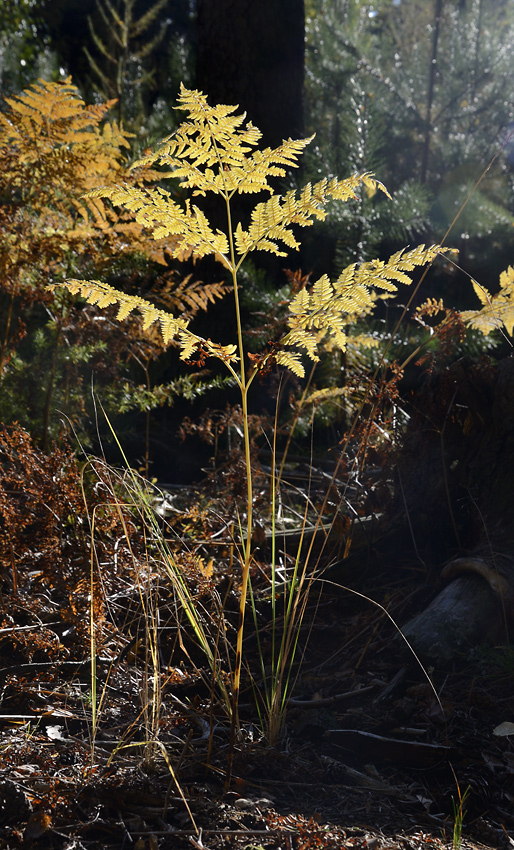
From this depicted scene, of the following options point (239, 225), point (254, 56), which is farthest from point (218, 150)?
point (254, 56)

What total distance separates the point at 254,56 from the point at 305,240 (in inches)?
52.0

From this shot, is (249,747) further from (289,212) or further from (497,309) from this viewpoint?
(497,309)

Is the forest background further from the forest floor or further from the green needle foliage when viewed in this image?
the forest floor

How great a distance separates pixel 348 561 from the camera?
9.00 ft

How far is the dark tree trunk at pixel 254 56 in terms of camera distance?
14.5 ft

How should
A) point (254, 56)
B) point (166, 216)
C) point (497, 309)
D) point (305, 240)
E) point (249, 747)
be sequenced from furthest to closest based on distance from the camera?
point (305, 240)
point (254, 56)
point (497, 309)
point (249, 747)
point (166, 216)

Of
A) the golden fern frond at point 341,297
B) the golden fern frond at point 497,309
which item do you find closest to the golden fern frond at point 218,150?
the golden fern frond at point 341,297

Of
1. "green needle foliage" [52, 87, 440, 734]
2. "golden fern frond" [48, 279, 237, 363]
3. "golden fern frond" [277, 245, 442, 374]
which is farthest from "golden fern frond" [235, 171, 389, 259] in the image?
"golden fern frond" [48, 279, 237, 363]

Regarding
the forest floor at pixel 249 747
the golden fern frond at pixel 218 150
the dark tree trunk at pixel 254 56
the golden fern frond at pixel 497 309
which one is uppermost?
the dark tree trunk at pixel 254 56

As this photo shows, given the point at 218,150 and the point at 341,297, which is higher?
the point at 218,150

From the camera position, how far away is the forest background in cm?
315

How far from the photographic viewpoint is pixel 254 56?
4422mm

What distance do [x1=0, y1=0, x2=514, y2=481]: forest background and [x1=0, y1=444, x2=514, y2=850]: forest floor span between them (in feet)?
2.78

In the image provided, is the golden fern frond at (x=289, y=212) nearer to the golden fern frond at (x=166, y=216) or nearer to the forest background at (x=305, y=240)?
the golden fern frond at (x=166, y=216)
